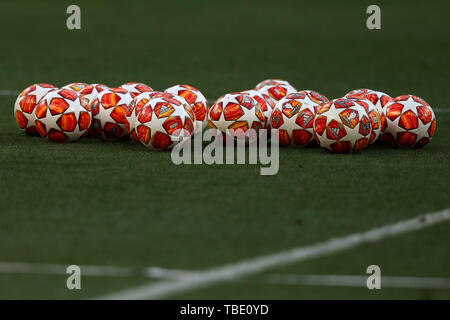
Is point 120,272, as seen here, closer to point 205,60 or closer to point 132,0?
point 205,60

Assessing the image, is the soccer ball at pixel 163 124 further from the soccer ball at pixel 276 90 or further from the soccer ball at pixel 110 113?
the soccer ball at pixel 276 90

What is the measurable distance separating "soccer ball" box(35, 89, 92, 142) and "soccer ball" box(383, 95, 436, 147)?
3.98 meters

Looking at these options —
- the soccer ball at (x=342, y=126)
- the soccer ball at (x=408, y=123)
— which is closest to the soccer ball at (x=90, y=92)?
the soccer ball at (x=342, y=126)

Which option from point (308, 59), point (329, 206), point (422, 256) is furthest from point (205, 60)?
point (422, 256)

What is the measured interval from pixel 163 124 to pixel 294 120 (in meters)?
1.71

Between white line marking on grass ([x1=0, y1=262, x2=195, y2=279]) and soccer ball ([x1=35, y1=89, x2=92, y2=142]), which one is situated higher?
soccer ball ([x1=35, y1=89, x2=92, y2=142])

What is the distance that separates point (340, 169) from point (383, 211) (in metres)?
1.91

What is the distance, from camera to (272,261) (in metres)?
6.45

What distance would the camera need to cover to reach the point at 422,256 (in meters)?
6.61

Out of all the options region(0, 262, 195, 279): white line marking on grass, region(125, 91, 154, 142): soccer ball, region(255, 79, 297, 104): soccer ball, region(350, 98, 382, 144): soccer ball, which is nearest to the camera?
region(0, 262, 195, 279): white line marking on grass

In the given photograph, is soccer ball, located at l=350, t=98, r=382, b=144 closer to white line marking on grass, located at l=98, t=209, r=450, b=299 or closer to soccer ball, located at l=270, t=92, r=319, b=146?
soccer ball, located at l=270, t=92, r=319, b=146

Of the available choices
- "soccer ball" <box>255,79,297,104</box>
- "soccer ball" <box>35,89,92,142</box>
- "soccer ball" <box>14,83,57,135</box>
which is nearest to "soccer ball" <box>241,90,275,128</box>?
"soccer ball" <box>255,79,297,104</box>

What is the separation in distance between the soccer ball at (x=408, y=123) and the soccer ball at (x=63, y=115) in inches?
157

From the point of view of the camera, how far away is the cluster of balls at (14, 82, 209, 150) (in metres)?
10.6
